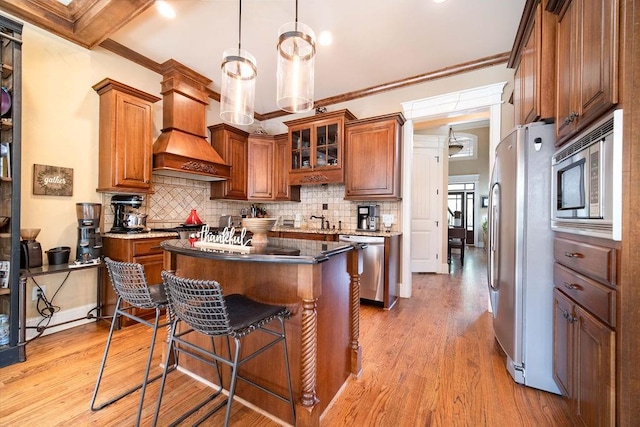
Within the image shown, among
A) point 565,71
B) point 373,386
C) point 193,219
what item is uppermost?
point 565,71

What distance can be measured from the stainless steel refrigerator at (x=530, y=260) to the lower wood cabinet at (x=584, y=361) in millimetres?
95

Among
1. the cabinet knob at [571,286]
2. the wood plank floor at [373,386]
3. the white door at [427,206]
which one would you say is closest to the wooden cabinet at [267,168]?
the wood plank floor at [373,386]

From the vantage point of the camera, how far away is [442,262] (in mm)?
5348

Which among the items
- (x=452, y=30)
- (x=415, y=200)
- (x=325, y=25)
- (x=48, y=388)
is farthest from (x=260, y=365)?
(x=415, y=200)

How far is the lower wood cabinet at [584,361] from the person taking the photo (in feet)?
3.43

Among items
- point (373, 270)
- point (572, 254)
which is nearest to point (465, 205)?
point (373, 270)

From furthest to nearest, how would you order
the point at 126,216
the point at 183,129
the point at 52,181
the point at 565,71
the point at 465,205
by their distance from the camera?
the point at 465,205, the point at 183,129, the point at 126,216, the point at 52,181, the point at 565,71

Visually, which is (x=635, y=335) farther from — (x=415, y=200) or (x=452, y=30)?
(x=415, y=200)

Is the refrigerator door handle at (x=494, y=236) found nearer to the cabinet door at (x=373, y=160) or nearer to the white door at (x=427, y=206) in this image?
the cabinet door at (x=373, y=160)

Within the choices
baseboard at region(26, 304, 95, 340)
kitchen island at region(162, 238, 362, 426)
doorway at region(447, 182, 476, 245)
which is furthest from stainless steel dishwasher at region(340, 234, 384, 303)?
doorway at region(447, 182, 476, 245)

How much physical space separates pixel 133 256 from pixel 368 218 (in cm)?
282

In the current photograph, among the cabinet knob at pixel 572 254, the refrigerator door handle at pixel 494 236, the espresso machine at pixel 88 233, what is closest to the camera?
the cabinet knob at pixel 572 254

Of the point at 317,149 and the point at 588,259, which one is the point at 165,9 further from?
the point at 588,259

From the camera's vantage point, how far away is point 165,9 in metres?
2.49
